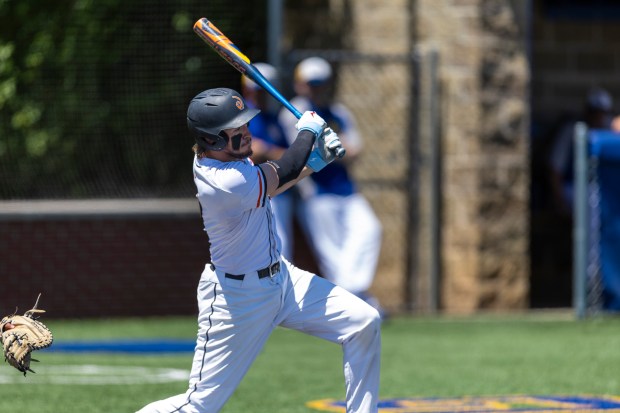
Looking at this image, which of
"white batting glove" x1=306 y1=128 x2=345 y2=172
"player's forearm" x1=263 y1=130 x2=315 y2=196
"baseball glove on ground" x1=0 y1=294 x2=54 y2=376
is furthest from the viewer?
"white batting glove" x1=306 y1=128 x2=345 y2=172

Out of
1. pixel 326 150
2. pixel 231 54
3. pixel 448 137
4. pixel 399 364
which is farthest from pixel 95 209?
pixel 326 150

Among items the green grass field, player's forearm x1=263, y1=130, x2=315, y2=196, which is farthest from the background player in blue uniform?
player's forearm x1=263, y1=130, x2=315, y2=196

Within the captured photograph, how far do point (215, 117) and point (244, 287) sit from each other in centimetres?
79

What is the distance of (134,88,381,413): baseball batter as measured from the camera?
6438 millimetres

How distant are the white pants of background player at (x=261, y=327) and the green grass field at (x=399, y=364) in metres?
1.48

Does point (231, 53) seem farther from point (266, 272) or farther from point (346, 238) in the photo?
point (346, 238)

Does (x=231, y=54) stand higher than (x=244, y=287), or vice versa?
(x=231, y=54)

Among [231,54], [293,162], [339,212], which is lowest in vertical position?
[339,212]

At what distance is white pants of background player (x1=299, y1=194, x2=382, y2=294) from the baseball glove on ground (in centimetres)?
665

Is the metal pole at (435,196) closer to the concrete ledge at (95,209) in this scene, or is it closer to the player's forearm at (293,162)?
the concrete ledge at (95,209)

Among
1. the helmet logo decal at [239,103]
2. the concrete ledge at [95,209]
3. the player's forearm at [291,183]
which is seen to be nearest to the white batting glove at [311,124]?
the player's forearm at [291,183]

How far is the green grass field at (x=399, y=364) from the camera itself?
8.78 metres

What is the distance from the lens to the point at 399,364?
417 inches

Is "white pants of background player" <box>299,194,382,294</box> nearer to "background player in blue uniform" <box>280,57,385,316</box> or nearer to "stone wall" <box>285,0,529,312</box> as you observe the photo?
"background player in blue uniform" <box>280,57,385,316</box>
